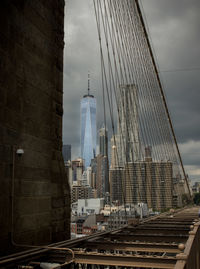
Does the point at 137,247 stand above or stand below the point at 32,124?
below

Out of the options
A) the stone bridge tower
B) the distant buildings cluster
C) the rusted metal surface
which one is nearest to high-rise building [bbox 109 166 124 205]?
the distant buildings cluster

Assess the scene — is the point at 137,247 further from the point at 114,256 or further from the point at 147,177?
the point at 147,177

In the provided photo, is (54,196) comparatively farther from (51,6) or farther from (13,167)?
(51,6)

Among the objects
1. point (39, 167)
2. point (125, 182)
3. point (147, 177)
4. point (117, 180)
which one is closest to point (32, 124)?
point (39, 167)

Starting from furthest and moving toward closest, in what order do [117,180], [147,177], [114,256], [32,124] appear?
[117,180] < [147,177] < [32,124] < [114,256]

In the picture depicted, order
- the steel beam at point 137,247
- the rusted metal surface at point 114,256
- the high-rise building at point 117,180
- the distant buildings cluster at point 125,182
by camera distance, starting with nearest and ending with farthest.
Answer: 1. the rusted metal surface at point 114,256
2. the steel beam at point 137,247
3. the distant buildings cluster at point 125,182
4. the high-rise building at point 117,180

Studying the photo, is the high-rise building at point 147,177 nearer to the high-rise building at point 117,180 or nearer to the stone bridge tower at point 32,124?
the high-rise building at point 117,180

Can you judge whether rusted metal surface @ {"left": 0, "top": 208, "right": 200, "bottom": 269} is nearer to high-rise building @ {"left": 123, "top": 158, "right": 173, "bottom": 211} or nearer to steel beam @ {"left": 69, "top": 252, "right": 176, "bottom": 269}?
steel beam @ {"left": 69, "top": 252, "right": 176, "bottom": 269}

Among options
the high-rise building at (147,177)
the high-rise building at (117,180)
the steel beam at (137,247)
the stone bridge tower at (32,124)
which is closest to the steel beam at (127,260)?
the steel beam at (137,247)

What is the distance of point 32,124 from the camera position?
581 cm

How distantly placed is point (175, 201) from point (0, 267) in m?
46.7

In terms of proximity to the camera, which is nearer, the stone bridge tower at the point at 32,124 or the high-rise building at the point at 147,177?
the stone bridge tower at the point at 32,124

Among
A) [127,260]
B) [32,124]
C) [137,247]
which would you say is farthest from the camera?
[32,124]

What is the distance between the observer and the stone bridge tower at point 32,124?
16.5ft
